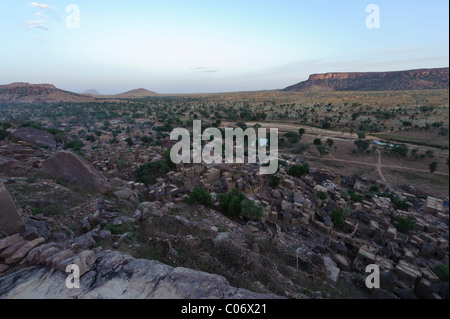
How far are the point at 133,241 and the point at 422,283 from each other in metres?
6.52

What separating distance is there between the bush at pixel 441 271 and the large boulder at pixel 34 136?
28056mm

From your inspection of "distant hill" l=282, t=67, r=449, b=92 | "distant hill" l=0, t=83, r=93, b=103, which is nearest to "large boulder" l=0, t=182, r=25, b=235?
"distant hill" l=282, t=67, r=449, b=92

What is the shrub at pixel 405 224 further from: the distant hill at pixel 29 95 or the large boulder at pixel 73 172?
the distant hill at pixel 29 95

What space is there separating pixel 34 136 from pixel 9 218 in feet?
74.1

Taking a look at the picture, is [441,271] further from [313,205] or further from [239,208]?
[313,205]

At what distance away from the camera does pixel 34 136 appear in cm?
2170

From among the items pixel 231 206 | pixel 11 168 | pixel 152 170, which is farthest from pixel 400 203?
pixel 11 168

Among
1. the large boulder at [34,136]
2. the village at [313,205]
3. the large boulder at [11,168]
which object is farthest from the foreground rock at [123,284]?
the large boulder at [34,136]

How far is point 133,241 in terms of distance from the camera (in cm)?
621

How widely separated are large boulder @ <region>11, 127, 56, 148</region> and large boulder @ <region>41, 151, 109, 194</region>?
47.8 ft

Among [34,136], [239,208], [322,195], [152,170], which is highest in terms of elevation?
[34,136]

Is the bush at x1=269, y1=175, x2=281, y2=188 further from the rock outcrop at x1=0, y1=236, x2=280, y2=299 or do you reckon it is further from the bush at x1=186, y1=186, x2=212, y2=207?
the rock outcrop at x1=0, y1=236, x2=280, y2=299
